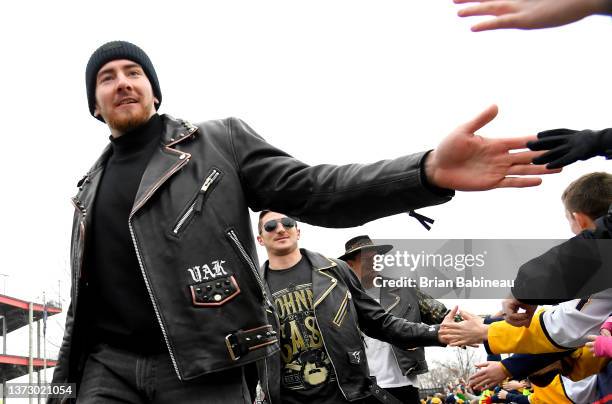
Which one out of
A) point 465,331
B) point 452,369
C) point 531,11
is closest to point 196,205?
point 531,11

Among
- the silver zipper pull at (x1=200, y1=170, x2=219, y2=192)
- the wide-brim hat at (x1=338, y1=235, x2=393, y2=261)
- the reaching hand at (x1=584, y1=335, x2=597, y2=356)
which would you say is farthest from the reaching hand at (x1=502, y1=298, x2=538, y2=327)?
the wide-brim hat at (x1=338, y1=235, x2=393, y2=261)

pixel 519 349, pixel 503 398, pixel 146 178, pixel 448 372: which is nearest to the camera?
pixel 146 178

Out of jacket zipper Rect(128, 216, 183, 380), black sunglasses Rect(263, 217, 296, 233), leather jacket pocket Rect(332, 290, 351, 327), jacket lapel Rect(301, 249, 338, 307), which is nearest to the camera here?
jacket zipper Rect(128, 216, 183, 380)

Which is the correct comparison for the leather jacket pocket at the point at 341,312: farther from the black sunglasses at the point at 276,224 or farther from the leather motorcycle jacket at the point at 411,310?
the leather motorcycle jacket at the point at 411,310

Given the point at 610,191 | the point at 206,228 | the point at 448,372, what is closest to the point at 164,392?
the point at 206,228

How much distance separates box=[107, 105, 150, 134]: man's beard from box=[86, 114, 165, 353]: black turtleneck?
0.09 feet

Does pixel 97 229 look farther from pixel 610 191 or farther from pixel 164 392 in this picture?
pixel 610 191

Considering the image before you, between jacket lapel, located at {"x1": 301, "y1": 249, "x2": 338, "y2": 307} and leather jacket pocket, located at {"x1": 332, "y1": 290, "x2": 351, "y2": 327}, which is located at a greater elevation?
jacket lapel, located at {"x1": 301, "y1": 249, "x2": 338, "y2": 307}

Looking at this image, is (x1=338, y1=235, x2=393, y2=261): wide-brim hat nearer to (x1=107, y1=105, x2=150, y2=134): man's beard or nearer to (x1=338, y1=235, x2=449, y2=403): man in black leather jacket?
(x1=338, y1=235, x2=449, y2=403): man in black leather jacket

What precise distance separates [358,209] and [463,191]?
1.72 ft

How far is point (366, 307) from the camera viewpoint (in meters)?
6.34

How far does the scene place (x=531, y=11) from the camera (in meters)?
2.26

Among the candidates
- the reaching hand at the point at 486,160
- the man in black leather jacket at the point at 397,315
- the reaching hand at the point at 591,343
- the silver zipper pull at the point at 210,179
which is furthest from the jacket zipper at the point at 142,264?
the man in black leather jacket at the point at 397,315

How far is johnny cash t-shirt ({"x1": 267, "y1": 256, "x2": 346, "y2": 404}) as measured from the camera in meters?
5.79
